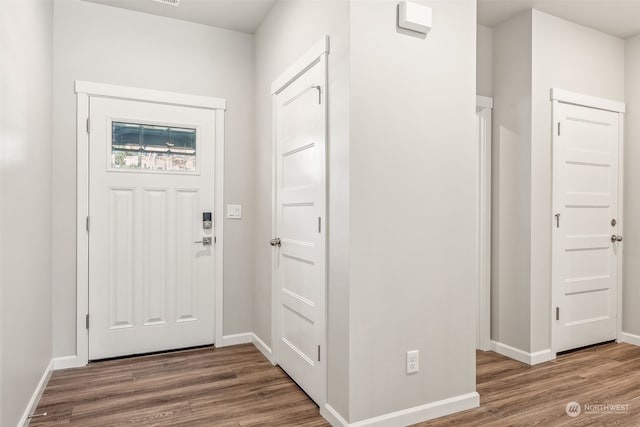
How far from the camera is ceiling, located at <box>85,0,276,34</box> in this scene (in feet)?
10.0

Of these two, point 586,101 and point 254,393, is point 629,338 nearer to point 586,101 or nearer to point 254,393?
point 586,101

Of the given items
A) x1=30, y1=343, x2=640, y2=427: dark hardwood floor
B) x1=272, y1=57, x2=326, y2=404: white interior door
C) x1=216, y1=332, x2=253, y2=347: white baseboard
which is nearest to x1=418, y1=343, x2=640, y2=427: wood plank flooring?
x1=30, y1=343, x2=640, y2=427: dark hardwood floor

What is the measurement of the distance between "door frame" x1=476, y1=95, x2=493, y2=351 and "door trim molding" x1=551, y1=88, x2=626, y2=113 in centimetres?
50

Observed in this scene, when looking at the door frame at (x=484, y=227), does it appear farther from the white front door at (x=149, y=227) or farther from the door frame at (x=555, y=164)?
the white front door at (x=149, y=227)

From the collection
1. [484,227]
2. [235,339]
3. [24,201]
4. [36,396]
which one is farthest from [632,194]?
[36,396]

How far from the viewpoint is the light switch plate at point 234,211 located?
3496 mm

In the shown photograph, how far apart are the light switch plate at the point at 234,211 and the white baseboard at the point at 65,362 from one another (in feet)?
5.08

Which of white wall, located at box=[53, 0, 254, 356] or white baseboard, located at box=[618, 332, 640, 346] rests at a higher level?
white wall, located at box=[53, 0, 254, 356]

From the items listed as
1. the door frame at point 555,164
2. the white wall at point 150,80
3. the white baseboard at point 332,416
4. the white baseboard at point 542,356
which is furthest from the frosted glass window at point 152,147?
the white baseboard at point 542,356

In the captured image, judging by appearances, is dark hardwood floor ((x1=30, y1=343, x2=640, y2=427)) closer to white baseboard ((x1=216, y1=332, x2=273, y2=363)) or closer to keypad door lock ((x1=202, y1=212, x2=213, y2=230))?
white baseboard ((x1=216, y1=332, x2=273, y2=363))

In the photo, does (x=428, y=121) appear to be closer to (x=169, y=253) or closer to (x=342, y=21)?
(x=342, y=21)

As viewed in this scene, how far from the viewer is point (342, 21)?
82.7 inches

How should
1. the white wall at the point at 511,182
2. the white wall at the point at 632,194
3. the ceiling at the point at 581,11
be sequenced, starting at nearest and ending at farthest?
the ceiling at the point at 581,11, the white wall at the point at 511,182, the white wall at the point at 632,194

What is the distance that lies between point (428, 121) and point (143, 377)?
2.51 meters
